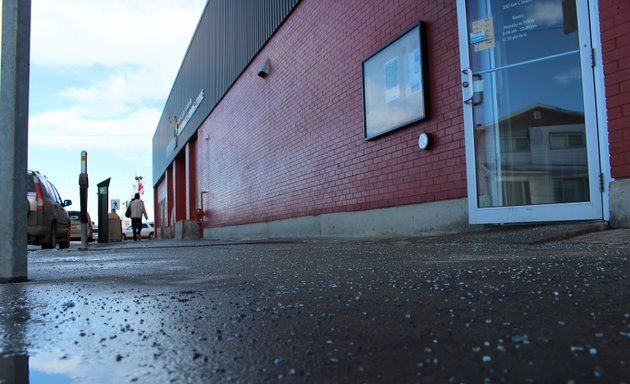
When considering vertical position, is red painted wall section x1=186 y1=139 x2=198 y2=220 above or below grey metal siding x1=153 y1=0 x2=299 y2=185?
below

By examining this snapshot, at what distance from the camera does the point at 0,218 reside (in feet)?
9.05

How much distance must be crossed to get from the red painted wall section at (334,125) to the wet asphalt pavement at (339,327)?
10.9 ft

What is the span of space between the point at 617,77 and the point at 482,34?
5.00ft

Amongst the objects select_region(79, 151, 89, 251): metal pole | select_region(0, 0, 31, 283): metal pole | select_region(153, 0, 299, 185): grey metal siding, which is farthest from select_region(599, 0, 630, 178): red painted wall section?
select_region(79, 151, 89, 251): metal pole

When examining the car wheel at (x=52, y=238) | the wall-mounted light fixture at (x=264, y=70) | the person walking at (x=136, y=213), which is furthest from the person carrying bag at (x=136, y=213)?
the wall-mounted light fixture at (x=264, y=70)

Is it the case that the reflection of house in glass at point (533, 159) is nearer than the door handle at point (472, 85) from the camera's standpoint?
Yes

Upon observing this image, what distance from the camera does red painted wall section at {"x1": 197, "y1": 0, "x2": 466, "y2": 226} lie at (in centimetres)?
557

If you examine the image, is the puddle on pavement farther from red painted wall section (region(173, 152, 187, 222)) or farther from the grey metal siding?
red painted wall section (region(173, 152, 187, 222))

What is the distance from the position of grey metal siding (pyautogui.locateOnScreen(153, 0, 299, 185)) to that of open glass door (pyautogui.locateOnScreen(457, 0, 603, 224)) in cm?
536

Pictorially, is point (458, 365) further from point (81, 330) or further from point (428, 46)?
point (428, 46)

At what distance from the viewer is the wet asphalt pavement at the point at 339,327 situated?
105cm

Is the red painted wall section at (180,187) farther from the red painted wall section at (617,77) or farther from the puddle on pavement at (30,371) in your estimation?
the puddle on pavement at (30,371)

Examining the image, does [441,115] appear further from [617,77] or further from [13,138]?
[13,138]

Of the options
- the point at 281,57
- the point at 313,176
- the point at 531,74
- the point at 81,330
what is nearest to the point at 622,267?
the point at 81,330
